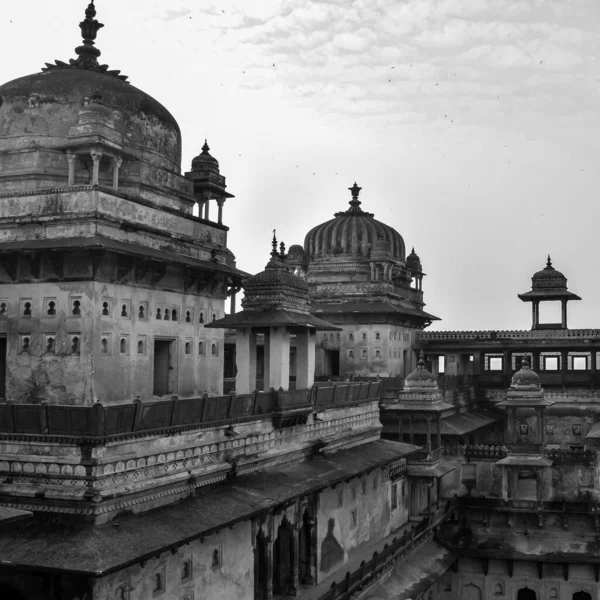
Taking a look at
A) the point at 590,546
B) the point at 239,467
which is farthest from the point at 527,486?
the point at 239,467

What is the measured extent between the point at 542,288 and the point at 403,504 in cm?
1795

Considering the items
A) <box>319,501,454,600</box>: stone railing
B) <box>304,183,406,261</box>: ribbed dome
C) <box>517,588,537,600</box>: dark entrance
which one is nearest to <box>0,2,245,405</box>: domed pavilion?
<box>319,501,454,600</box>: stone railing

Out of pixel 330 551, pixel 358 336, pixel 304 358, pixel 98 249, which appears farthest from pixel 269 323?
pixel 358 336

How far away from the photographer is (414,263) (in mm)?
45312

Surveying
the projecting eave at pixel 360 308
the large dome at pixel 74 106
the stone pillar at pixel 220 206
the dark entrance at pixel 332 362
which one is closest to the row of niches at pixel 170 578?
the large dome at pixel 74 106

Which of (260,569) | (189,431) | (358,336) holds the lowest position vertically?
(260,569)

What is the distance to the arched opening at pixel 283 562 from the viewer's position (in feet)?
65.9

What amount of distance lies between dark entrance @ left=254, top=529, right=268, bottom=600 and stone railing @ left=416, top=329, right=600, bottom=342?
82.4ft

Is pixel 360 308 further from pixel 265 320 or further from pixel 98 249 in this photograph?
pixel 98 249

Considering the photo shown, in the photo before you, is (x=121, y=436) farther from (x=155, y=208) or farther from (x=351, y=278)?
(x=351, y=278)

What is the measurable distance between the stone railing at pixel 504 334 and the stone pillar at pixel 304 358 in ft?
66.2

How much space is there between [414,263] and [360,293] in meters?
6.49

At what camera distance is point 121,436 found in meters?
14.0

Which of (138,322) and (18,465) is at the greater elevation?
(138,322)
